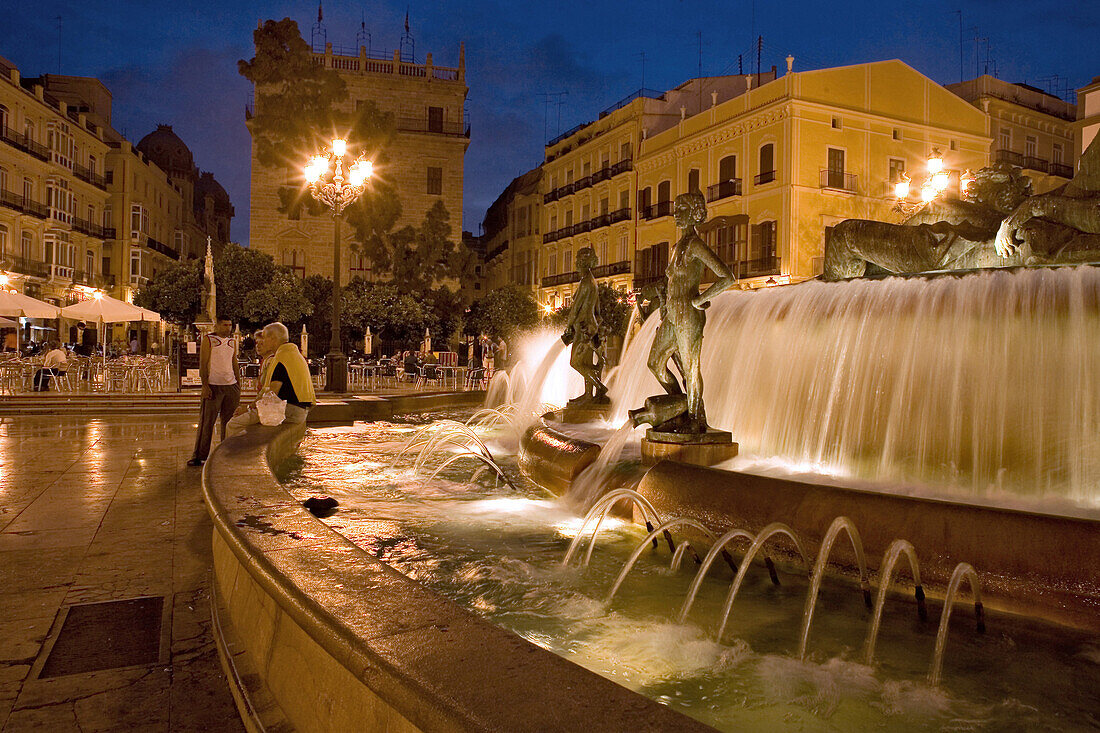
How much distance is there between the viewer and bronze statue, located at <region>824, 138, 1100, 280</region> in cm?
633

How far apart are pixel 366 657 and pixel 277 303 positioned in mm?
34873

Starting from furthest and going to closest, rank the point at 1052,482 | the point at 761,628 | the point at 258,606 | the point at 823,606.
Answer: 1. the point at 1052,482
2. the point at 823,606
3. the point at 761,628
4. the point at 258,606

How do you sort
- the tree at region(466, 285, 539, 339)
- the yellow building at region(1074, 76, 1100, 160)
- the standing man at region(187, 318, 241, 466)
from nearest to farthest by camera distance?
the standing man at region(187, 318, 241, 466) → the yellow building at region(1074, 76, 1100, 160) → the tree at region(466, 285, 539, 339)

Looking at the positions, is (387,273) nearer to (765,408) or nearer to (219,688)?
(765,408)

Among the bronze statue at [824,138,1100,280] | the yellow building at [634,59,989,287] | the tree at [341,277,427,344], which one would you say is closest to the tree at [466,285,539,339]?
the tree at [341,277,427,344]

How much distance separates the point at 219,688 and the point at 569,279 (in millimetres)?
45020

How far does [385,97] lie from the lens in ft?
153

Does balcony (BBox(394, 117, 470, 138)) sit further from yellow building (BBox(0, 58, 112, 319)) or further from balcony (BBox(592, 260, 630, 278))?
yellow building (BBox(0, 58, 112, 319))

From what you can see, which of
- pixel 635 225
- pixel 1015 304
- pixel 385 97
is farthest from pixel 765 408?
pixel 385 97

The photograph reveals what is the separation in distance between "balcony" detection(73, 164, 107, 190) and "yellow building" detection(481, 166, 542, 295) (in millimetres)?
27450

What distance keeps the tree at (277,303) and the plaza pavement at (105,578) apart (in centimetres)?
2694

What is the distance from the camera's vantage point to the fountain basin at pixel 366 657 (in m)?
1.59

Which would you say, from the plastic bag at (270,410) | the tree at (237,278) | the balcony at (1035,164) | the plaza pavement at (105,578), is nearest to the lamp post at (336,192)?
the plaza pavement at (105,578)

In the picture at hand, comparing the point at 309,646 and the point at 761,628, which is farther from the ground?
the point at 309,646
